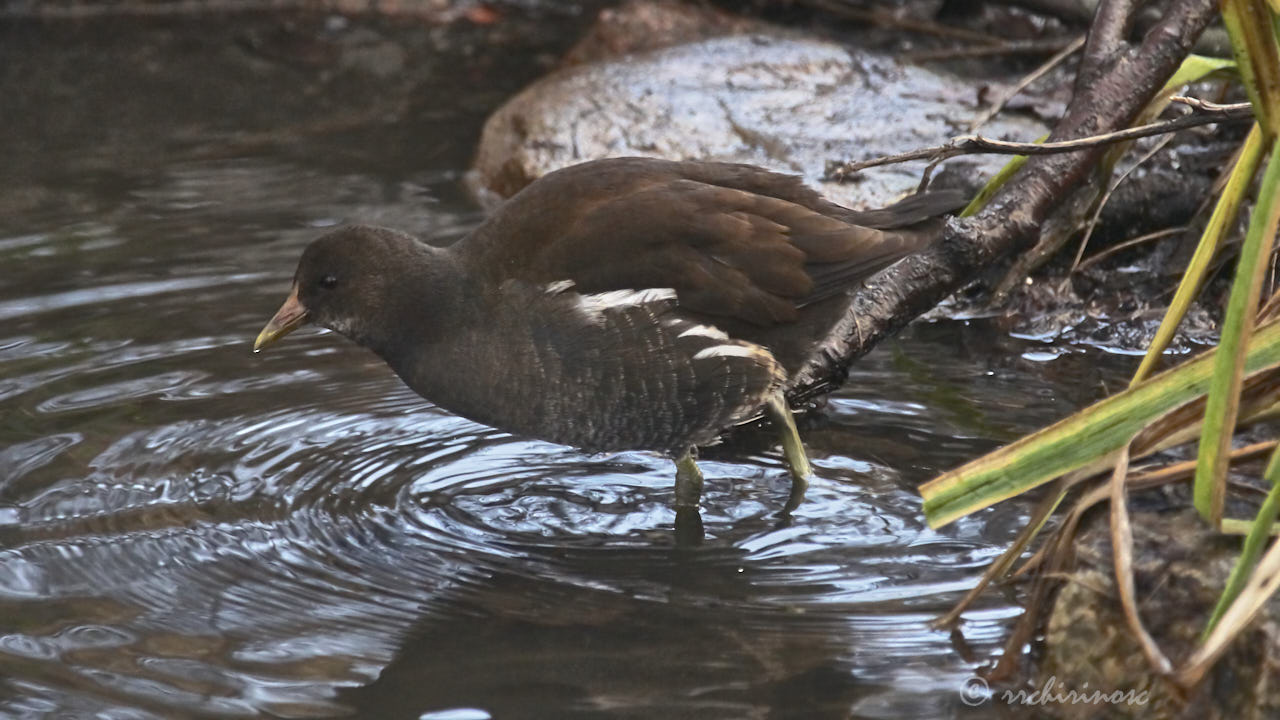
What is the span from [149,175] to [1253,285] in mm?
6009

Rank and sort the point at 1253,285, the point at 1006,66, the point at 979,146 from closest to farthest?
the point at 1253,285
the point at 979,146
the point at 1006,66

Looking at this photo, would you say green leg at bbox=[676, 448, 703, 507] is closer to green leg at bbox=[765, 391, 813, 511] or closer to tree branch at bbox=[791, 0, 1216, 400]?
green leg at bbox=[765, 391, 813, 511]

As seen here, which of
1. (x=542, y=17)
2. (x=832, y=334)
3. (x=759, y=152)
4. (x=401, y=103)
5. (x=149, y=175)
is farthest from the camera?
(x=542, y=17)

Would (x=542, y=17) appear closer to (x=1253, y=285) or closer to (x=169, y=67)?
(x=169, y=67)

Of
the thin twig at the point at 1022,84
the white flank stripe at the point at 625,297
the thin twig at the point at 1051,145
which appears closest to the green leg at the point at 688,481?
the white flank stripe at the point at 625,297

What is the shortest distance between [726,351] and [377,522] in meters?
1.07

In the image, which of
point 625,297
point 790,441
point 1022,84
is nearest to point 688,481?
point 790,441

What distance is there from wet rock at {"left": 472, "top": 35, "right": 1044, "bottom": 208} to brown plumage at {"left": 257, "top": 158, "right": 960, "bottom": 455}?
79.7 inches

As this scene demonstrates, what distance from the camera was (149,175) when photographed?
24.3 feet

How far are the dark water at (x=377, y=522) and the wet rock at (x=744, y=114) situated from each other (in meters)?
0.56

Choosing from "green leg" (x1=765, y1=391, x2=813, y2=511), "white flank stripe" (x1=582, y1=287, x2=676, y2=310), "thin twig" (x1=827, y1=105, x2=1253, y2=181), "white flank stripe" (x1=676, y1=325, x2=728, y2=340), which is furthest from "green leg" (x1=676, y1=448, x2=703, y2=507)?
"thin twig" (x1=827, y1=105, x2=1253, y2=181)

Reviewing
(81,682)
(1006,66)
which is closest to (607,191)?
(81,682)

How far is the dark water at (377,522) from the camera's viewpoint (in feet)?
10.8

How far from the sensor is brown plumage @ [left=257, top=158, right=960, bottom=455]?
410 centimetres
